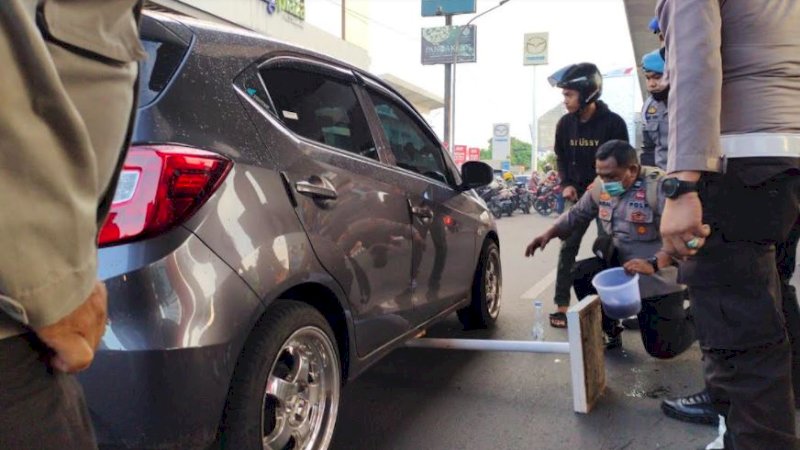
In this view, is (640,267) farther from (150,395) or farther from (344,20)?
(344,20)

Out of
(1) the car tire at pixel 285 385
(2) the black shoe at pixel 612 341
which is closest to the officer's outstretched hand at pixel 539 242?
(2) the black shoe at pixel 612 341

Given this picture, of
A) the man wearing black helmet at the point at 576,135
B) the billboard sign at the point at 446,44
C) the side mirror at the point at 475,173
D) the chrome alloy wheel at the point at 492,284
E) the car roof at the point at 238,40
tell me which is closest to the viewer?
the car roof at the point at 238,40

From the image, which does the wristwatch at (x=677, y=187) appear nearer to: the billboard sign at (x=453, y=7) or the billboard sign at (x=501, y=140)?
the billboard sign at (x=453, y=7)

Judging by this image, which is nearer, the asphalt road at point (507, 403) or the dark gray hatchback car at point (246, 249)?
the dark gray hatchback car at point (246, 249)

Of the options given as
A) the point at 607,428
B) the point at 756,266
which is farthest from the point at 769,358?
the point at 607,428

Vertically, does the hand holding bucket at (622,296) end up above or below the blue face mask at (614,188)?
below

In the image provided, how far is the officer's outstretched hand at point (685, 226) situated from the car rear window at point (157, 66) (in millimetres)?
1535

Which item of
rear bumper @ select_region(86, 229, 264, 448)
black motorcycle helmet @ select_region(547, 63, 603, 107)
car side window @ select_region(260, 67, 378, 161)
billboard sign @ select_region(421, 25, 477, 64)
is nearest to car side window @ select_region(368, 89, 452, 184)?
car side window @ select_region(260, 67, 378, 161)

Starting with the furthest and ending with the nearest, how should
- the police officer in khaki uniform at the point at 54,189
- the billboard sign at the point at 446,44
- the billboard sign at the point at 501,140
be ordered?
1. the billboard sign at the point at 501,140
2. the billboard sign at the point at 446,44
3. the police officer in khaki uniform at the point at 54,189

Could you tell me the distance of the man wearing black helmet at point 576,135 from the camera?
15.5ft

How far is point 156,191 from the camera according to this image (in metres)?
1.78

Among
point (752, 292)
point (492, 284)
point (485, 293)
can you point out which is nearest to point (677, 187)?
point (752, 292)

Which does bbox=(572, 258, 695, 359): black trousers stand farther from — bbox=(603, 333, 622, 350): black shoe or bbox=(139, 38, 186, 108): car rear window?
bbox=(139, 38, 186, 108): car rear window

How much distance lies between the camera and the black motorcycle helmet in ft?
15.6
